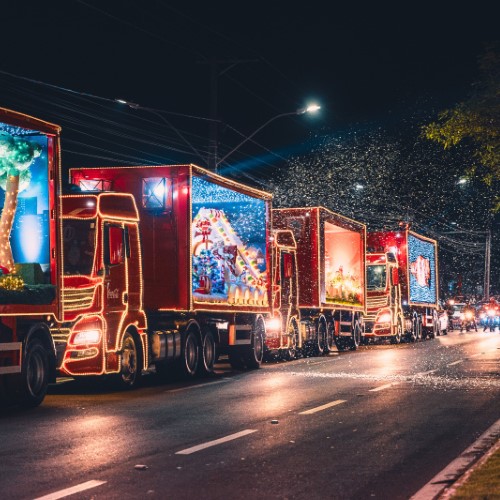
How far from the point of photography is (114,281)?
18.7 metres

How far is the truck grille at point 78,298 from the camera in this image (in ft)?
58.3

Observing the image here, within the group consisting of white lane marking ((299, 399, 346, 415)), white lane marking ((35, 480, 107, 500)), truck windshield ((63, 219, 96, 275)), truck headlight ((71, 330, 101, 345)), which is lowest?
white lane marking ((35, 480, 107, 500))

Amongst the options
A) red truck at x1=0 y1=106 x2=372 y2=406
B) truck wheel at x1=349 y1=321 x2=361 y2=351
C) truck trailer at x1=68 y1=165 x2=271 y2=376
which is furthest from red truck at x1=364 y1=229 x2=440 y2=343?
truck trailer at x1=68 y1=165 x2=271 y2=376

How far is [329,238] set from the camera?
3403 centimetres

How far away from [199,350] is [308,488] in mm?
13667

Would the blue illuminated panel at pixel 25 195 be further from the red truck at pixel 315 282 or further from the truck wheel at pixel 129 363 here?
the red truck at pixel 315 282

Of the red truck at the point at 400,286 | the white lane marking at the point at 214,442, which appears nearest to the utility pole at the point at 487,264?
the red truck at the point at 400,286

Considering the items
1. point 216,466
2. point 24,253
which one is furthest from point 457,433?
point 24,253

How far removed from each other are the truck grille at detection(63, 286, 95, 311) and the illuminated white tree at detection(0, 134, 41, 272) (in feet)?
7.61

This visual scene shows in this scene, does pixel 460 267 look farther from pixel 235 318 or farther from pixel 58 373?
pixel 58 373

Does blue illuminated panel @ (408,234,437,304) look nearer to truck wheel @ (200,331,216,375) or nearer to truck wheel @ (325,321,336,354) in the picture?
A: truck wheel @ (325,321,336,354)

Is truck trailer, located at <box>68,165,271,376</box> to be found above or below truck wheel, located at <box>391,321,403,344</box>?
above

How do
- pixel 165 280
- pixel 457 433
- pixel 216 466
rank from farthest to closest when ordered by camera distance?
pixel 165 280 → pixel 457 433 → pixel 216 466

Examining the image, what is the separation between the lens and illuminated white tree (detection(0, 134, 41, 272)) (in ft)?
50.9
